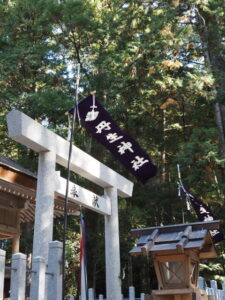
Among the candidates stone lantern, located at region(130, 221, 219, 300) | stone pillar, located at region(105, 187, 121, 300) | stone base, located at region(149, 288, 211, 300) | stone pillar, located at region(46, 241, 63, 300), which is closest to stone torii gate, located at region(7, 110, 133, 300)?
stone pillar, located at region(105, 187, 121, 300)

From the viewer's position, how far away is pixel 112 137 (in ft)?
22.1

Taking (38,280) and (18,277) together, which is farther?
(38,280)

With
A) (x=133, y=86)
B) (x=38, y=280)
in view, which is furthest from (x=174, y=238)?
(x=133, y=86)

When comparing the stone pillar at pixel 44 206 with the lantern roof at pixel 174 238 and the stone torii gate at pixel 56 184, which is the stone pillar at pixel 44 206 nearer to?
the stone torii gate at pixel 56 184

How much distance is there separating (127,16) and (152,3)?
1.48 meters

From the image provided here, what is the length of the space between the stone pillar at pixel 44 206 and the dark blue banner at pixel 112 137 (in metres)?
0.99

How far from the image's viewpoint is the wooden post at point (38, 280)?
3951 millimetres

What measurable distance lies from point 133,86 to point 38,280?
33.2 feet

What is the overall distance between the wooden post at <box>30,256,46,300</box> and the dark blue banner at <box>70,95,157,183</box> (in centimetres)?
285

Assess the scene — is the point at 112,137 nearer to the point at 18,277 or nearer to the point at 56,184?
the point at 56,184

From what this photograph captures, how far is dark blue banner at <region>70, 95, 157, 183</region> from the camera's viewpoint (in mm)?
6336

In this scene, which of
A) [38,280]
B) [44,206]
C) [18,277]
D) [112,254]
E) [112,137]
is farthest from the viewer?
[112,254]

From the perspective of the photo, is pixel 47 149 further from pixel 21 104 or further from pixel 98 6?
pixel 98 6

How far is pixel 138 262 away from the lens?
44.7 ft
